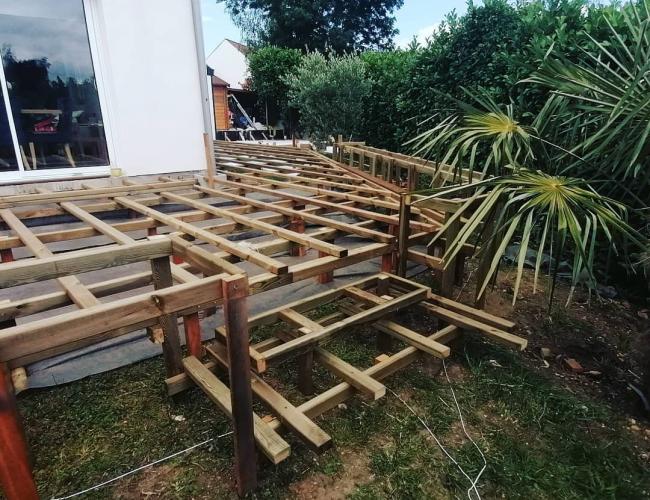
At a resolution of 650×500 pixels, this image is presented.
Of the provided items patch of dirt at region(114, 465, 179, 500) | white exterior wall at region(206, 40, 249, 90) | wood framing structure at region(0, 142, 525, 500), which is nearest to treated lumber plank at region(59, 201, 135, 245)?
wood framing structure at region(0, 142, 525, 500)

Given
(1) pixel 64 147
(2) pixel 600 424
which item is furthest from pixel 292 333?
(1) pixel 64 147

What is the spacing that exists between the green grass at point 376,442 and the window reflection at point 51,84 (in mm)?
3836

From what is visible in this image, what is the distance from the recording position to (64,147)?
5.20 m

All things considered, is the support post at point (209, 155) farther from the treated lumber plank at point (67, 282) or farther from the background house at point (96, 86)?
the treated lumber plank at point (67, 282)

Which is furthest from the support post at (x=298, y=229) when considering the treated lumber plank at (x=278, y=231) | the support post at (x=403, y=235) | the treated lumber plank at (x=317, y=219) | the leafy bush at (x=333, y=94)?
the leafy bush at (x=333, y=94)

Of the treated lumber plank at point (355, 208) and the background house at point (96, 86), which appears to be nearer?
the treated lumber plank at point (355, 208)

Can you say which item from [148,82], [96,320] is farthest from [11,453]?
[148,82]

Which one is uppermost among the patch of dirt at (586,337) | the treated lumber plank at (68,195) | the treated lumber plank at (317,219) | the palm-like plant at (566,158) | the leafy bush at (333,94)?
the leafy bush at (333,94)

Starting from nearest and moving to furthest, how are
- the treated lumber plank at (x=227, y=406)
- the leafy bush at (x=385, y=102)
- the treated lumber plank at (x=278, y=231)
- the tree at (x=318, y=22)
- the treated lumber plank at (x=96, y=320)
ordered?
the treated lumber plank at (x=96, y=320) < the treated lumber plank at (x=227, y=406) < the treated lumber plank at (x=278, y=231) < the leafy bush at (x=385, y=102) < the tree at (x=318, y=22)

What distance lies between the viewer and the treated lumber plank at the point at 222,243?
214 centimetres

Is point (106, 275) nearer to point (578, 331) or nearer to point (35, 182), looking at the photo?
point (35, 182)

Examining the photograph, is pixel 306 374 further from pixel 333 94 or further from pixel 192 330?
pixel 333 94

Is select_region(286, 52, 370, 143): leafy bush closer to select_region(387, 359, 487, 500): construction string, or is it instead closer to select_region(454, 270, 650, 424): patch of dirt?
select_region(454, 270, 650, 424): patch of dirt

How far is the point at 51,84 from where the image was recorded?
16.4ft
